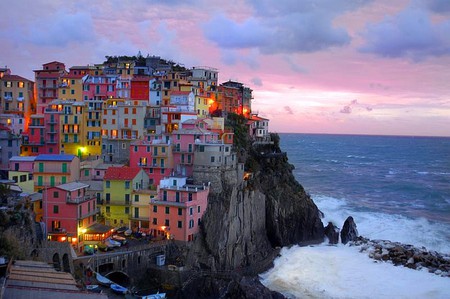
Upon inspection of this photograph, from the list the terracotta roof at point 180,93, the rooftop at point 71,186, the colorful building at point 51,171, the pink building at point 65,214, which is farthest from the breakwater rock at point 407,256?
the colorful building at point 51,171

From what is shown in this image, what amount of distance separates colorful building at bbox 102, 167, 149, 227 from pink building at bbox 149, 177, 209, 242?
406 cm

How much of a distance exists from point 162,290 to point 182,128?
73.1 feet

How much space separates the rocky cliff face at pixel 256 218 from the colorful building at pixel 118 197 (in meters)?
8.90

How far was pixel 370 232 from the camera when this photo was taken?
237 feet

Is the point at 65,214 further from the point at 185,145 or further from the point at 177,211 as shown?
the point at 185,145

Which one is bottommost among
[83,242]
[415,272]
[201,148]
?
[415,272]

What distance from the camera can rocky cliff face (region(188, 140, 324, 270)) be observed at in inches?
2013

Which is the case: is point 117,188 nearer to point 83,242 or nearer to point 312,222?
point 83,242

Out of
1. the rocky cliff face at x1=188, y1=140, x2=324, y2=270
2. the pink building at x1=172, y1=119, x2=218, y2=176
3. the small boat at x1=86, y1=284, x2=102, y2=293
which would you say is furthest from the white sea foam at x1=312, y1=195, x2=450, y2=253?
the small boat at x1=86, y1=284, x2=102, y2=293

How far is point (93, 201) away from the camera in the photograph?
50.4 m

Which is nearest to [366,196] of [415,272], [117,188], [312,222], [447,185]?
[447,185]

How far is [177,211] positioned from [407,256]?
95.0 ft

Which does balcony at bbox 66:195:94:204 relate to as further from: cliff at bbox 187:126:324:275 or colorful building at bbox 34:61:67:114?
colorful building at bbox 34:61:67:114

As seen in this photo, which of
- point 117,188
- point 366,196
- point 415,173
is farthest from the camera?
point 415,173
